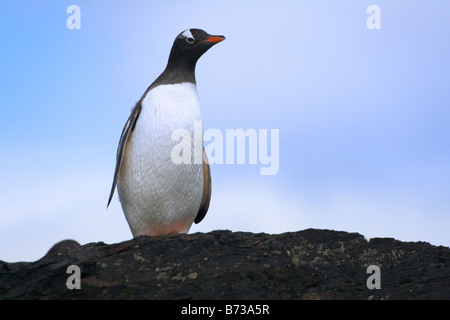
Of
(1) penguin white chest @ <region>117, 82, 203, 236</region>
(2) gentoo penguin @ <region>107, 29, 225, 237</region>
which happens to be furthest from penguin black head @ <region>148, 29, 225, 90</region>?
(1) penguin white chest @ <region>117, 82, 203, 236</region>

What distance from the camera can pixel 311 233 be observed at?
546 cm

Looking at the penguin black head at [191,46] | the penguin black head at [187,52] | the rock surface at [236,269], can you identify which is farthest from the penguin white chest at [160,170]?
the rock surface at [236,269]

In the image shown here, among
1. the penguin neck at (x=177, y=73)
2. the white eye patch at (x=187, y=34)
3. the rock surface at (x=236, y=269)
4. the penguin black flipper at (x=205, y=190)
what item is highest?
the white eye patch at (x=187, y=34)

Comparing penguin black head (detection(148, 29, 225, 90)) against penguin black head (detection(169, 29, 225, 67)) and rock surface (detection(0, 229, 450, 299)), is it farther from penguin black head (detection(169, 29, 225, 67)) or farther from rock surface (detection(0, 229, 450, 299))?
rock surface (detection(0, 229, 450, 299))

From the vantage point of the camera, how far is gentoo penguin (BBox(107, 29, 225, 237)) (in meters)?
5.56

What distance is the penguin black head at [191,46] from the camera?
19.4 ft

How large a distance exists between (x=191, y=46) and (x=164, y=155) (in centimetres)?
116

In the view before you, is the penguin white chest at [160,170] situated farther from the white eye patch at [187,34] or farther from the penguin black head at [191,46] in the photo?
the white eye patch at [187,34]

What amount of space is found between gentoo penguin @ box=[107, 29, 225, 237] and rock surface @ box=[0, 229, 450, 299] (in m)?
0.51

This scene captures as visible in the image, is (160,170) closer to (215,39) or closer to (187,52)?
(187,52)

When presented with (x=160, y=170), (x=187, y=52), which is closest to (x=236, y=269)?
(x=160, y=170)

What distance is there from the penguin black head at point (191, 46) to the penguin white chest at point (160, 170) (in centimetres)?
30

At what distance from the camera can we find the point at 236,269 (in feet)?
15.5
